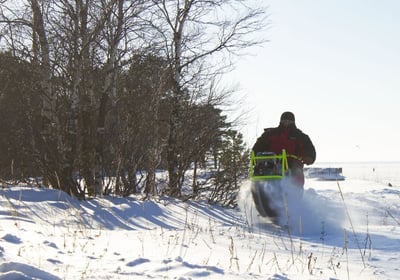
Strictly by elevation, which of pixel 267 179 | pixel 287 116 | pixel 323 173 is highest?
pixel 287 116

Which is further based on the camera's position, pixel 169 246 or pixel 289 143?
pixel 289 143

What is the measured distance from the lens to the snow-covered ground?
348 centimetres

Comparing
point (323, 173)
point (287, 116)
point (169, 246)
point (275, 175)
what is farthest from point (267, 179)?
point (323, 173)

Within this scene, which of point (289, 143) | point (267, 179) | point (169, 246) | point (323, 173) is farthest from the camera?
point (323, 173)

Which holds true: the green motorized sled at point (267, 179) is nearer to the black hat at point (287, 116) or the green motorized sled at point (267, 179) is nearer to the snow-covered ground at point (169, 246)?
the snow-covered ground at point (169, 246)

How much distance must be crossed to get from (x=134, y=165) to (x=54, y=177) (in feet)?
4.81

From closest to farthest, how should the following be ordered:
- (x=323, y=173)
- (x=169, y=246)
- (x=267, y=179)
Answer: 1. (x=169, y=246)
2. (x=267, y=179)
3. (x=323, y=173)

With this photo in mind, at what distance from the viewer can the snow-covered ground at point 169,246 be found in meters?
3.48

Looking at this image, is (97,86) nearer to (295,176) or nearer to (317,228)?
(295,176)

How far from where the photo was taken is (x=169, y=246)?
4438 millimetres

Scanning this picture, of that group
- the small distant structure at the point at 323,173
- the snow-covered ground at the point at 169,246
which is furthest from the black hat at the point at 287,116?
the small distant structure at the point at 323,173

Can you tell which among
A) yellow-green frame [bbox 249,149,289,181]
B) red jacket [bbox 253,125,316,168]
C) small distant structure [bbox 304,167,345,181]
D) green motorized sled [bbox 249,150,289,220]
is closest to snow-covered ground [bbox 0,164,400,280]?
green motorized sled [bbox 249,150,289,220]

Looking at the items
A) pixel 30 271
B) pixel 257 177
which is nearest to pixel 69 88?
pixel 257 177

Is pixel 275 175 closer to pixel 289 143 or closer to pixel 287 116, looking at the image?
pixel 289 143
